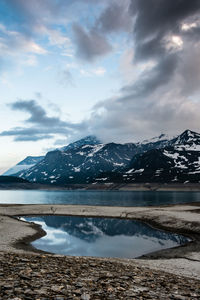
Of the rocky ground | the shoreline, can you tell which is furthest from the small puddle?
the rocky ground

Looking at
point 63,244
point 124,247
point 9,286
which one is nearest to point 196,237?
point 124,247

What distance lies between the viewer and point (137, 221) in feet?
232

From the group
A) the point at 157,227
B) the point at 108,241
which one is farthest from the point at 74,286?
the point at 157,227

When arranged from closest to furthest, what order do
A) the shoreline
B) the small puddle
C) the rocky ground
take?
the rocky ground < the shoreline < the small puddle

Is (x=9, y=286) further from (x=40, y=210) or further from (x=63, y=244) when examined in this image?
(x=40, y=210)

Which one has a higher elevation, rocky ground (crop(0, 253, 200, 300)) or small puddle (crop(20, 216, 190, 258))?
rocky ground (crop(0, 253, 200, 300))

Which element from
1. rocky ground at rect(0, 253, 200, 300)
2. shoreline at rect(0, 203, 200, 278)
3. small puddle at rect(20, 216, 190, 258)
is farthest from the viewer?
small puddle at rect(20, 216, 190, 258)

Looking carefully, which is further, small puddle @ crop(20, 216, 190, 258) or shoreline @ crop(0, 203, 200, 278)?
small puddle @ crop(20, 216, 190, 258)

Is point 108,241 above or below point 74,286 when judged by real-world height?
below

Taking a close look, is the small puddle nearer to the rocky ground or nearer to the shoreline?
the shoreline

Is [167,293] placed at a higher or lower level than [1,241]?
higher

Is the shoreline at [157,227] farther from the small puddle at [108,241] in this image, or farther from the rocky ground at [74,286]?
the rocky ground at [74,286]

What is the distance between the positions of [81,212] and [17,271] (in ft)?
251

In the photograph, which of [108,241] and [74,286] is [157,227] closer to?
[108,241]
